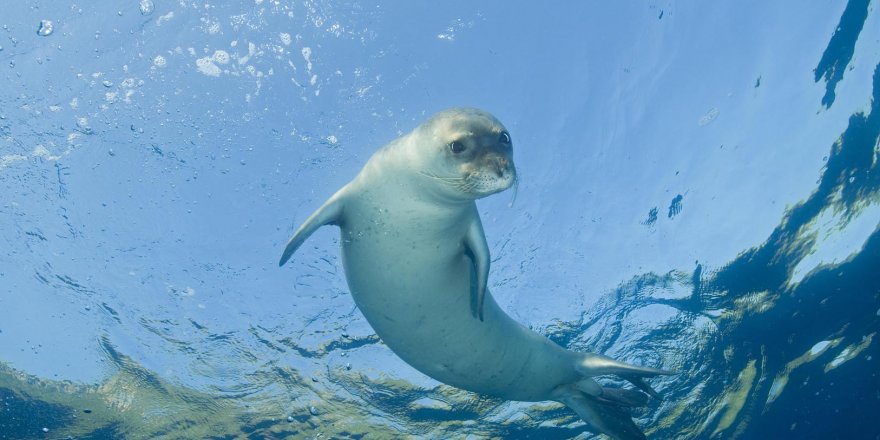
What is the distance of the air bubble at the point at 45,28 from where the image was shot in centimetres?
600

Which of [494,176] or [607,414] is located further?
[607,414]

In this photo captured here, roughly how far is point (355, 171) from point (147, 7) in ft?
10.1

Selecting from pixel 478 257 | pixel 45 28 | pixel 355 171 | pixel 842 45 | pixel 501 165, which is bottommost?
pixel 478 257

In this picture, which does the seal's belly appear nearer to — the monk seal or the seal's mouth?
the monk seal

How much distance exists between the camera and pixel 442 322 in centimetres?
449

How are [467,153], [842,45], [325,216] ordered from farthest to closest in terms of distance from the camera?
1. [842,45]
2. [325,216]
3. [467,153]

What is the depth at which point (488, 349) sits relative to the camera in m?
4.83

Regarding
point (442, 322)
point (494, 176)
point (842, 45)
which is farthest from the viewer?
point (842, 45)

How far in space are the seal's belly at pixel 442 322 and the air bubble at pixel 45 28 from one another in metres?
4.77

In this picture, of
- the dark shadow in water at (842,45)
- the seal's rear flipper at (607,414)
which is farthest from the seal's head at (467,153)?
the dark shadow in water at (842,45)

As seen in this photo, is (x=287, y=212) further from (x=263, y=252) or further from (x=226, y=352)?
(x=226, y=352)

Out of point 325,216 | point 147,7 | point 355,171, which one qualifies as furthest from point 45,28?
point 325,216

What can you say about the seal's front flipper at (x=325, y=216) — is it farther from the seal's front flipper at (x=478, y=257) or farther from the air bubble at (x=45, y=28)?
the air bubble at (x=45, y=28)

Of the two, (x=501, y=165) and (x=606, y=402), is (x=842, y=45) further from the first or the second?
(x=501, y=165)
